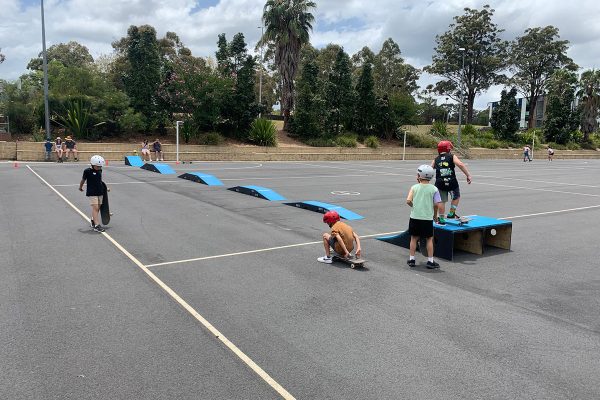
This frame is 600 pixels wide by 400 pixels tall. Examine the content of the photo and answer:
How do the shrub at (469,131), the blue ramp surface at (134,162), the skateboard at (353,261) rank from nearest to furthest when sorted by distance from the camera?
the skateboard at (353,261), the blue ramp surface at (134,162), the shrub at (469,131)

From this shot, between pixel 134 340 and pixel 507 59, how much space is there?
248ft

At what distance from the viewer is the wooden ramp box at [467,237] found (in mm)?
8148

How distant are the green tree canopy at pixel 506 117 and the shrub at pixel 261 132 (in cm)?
3413

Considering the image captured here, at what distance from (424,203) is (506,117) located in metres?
57.8

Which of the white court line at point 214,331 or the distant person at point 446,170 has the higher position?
the distant person at point 446,170

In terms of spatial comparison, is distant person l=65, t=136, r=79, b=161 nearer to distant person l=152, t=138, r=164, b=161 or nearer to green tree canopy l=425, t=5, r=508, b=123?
distant person l=152, t=138, r=164, b=161

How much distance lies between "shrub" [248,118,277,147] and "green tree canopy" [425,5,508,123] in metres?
38.5

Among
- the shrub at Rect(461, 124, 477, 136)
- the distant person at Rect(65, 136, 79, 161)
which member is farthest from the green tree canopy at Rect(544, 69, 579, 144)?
the distant person at Rect(65, 136, 79, 161)

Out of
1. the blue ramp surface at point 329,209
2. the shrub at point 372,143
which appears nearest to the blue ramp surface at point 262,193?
the blue ramp surface at point 329,209

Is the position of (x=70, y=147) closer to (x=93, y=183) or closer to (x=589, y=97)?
(x=93, y=183)

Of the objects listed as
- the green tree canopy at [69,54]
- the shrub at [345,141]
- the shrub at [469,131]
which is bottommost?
the shrub at [345,141]

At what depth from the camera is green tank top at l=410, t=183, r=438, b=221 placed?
289 inches

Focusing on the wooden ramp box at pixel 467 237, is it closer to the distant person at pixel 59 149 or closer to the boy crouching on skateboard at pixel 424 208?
the boy crouching on skateboard at pixel 424 208

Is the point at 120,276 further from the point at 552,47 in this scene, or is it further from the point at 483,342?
the point at 552,47
